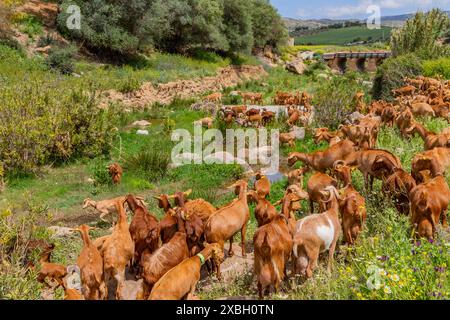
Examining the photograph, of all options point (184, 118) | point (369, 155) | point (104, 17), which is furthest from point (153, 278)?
point (104, 17)

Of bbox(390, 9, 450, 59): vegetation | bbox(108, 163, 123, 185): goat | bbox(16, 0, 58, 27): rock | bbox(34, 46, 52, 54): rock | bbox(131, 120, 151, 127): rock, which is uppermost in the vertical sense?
bbox(16, 0, 58, 27): rock

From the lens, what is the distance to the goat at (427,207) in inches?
199

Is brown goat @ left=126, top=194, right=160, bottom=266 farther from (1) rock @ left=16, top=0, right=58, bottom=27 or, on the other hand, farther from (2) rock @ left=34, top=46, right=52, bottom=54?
(1) rock @ left=16, top=0, right=58, bottom=27

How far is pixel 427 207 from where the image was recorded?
504 centimetres

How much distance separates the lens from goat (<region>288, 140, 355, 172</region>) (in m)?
7.97

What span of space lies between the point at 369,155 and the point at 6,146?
806 cm

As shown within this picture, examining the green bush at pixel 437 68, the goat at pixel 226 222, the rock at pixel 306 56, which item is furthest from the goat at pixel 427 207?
the rock at pixel 306 56

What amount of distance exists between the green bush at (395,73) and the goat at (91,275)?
15.3m

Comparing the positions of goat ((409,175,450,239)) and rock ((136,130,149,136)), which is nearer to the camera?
goat ((409,175,450,239))

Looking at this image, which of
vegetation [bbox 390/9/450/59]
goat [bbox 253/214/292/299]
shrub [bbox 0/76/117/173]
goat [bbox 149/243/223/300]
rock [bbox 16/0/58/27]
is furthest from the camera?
rock [bbox 16/0/58/27]

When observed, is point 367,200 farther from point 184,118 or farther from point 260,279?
point 184,118

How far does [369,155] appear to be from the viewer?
23.5ft

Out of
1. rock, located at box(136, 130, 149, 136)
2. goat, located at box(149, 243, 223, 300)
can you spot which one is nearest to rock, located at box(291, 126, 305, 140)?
rock, located at box(136, 130, 149, 136)

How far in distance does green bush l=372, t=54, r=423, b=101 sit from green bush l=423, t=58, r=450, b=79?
0.23 m
